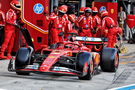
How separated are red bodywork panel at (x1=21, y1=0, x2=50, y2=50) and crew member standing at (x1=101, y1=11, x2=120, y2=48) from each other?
8.18 feet

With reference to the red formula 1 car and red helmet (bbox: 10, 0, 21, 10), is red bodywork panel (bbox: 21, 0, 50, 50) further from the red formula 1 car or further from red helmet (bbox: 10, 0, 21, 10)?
the red formula 1 car

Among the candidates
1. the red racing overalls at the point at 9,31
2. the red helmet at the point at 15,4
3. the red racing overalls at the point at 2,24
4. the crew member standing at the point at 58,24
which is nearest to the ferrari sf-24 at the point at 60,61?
the red racing overalls at the point at 9,31

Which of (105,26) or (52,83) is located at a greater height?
(105,26)

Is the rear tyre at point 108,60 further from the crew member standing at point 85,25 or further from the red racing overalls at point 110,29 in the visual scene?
the red racing overalls at point 110,29

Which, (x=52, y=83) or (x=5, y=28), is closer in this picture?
(x=52, y=83)

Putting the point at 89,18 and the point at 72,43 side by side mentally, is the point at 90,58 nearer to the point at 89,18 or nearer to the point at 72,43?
the point at 72,43

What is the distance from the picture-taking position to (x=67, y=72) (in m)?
11.0

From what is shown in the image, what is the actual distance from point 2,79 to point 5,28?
598 centimetres

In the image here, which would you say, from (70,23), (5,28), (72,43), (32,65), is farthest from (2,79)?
(70,23)

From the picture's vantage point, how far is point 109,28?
19.4 m

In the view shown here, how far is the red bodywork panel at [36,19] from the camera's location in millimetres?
17203

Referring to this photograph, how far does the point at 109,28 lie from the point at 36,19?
329cm

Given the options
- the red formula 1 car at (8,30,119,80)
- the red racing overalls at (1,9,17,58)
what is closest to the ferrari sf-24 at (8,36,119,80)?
the red formula 1 car at (8,30,119,80)

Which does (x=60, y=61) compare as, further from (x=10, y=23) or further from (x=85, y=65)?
(x=10, y=23)
